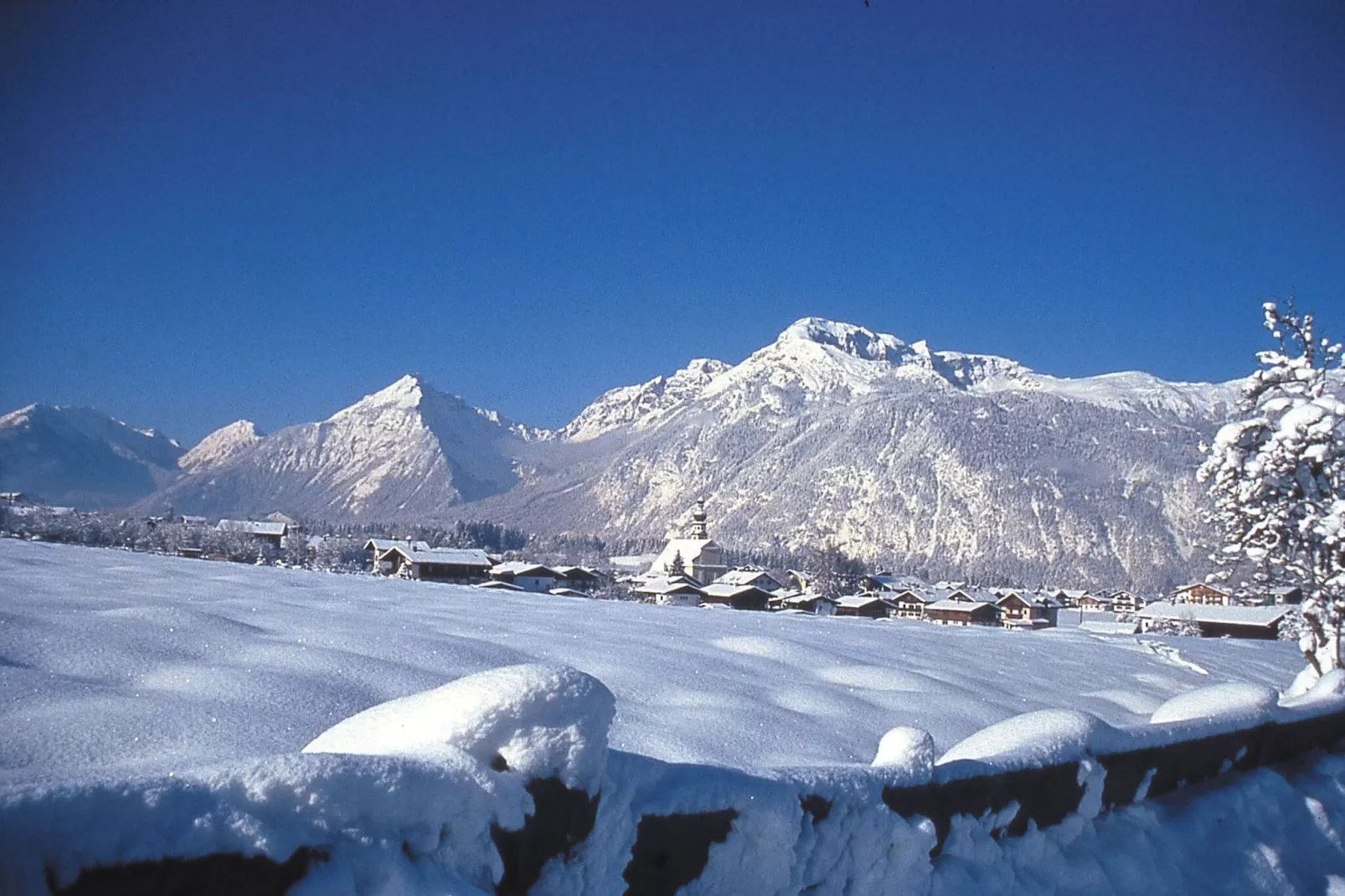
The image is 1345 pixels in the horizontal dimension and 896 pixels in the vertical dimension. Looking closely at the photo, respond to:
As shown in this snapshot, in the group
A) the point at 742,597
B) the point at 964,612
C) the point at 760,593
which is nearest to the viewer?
the point at 742,597

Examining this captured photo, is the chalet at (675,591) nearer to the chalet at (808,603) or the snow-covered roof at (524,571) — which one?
the chalet at (808,603)

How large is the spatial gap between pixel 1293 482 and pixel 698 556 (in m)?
96.1

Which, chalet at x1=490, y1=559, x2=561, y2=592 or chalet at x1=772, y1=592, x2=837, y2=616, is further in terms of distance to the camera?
chalet at x1=490, y1=559, x2=561, y2=592

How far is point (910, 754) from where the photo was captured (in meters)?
3.98

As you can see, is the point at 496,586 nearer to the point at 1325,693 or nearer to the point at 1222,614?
the point at 1222,614

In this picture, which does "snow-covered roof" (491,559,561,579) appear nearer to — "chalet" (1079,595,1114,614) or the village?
the village

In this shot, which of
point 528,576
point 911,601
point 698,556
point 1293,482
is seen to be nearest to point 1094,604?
point 911,601

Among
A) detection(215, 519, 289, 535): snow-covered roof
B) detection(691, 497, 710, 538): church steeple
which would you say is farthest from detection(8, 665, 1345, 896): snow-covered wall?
detection(691, 497, 710, 538): church steeple

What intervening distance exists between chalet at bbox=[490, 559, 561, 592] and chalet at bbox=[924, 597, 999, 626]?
2986 centimetres

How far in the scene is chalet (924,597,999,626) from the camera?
66.8 meters

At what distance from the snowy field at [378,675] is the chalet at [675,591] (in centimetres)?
5100

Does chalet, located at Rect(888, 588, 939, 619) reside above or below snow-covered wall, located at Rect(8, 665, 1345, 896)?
below

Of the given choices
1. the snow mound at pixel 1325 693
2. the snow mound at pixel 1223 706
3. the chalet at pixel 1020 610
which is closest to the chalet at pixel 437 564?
the chalet at pixel 1020 610

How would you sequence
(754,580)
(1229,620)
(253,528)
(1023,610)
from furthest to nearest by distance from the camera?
(253,528) → (1023,610) → (754,580) → (1229,620)
